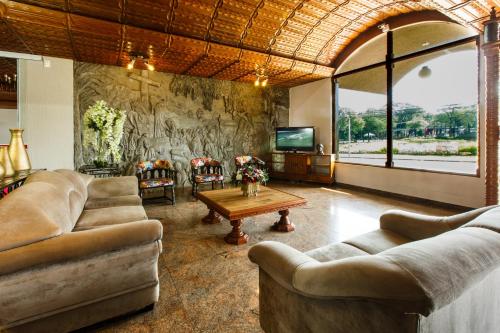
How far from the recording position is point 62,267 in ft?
4.84

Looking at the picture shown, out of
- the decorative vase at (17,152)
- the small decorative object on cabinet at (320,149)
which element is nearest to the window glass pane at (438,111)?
the small decorative object on cabinet at (320,149)

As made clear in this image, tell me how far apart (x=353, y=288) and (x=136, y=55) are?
5.58 metres

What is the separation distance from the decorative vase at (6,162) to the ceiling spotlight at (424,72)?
7.07m

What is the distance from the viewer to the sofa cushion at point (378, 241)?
1.76 metres

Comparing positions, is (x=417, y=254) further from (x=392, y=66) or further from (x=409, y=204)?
(x=392, y=66)

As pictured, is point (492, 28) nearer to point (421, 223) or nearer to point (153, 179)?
point (421, 223)

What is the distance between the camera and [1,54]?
4102 mm

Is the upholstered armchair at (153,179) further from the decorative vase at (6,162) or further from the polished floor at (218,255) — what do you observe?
the decorative vase at (6,162)

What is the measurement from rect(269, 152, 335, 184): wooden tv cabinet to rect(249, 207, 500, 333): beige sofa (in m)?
5.54

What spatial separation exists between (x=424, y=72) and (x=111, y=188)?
6530mm

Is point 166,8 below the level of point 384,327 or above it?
above

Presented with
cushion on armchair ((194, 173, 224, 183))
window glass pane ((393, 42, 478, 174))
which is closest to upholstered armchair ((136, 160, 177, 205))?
cushion on armchair ((194, 173, 224, 183))

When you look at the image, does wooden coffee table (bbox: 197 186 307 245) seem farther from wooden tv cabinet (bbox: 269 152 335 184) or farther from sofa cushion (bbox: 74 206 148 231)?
wooden tv cabinet (bbox: 269 152 335 184)

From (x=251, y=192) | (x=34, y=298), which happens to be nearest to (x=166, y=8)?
(x=251, y=192)
